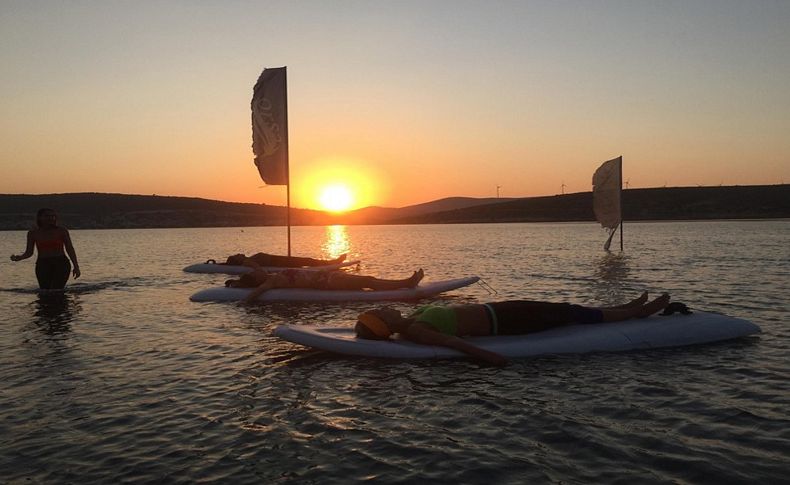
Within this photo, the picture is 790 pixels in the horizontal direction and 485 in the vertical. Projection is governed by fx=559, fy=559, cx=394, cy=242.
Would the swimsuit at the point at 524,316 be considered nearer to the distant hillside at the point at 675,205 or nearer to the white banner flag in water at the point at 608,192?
the white banner flag in water at the point at 608,192

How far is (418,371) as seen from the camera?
30.7ft

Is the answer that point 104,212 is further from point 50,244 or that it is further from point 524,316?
point 524,316

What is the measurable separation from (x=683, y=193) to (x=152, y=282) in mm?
175980

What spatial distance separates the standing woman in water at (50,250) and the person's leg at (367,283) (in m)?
8.84

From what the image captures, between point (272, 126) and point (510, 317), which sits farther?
point (272, 126)

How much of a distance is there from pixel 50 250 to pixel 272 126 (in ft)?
31.9

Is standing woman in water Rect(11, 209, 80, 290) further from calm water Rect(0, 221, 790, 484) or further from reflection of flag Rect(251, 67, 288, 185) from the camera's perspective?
reflection of flag Rect(251, 67, 288, 185)

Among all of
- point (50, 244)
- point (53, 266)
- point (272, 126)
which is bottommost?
point (53, 266)

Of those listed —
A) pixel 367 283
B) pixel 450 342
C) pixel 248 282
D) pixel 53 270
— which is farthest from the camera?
pixel 53 270

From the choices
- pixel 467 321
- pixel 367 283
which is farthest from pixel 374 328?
pixel 367 283

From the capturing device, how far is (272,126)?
79.2 ft

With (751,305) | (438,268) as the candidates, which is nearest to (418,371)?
(751,305)

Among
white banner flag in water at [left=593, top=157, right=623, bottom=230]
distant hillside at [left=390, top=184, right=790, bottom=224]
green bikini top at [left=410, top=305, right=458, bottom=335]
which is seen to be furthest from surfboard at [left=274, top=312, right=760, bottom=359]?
distant hillside at [left=390, top=184, right=790, bottom=224]

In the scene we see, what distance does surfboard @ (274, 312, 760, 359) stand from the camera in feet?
32.6
